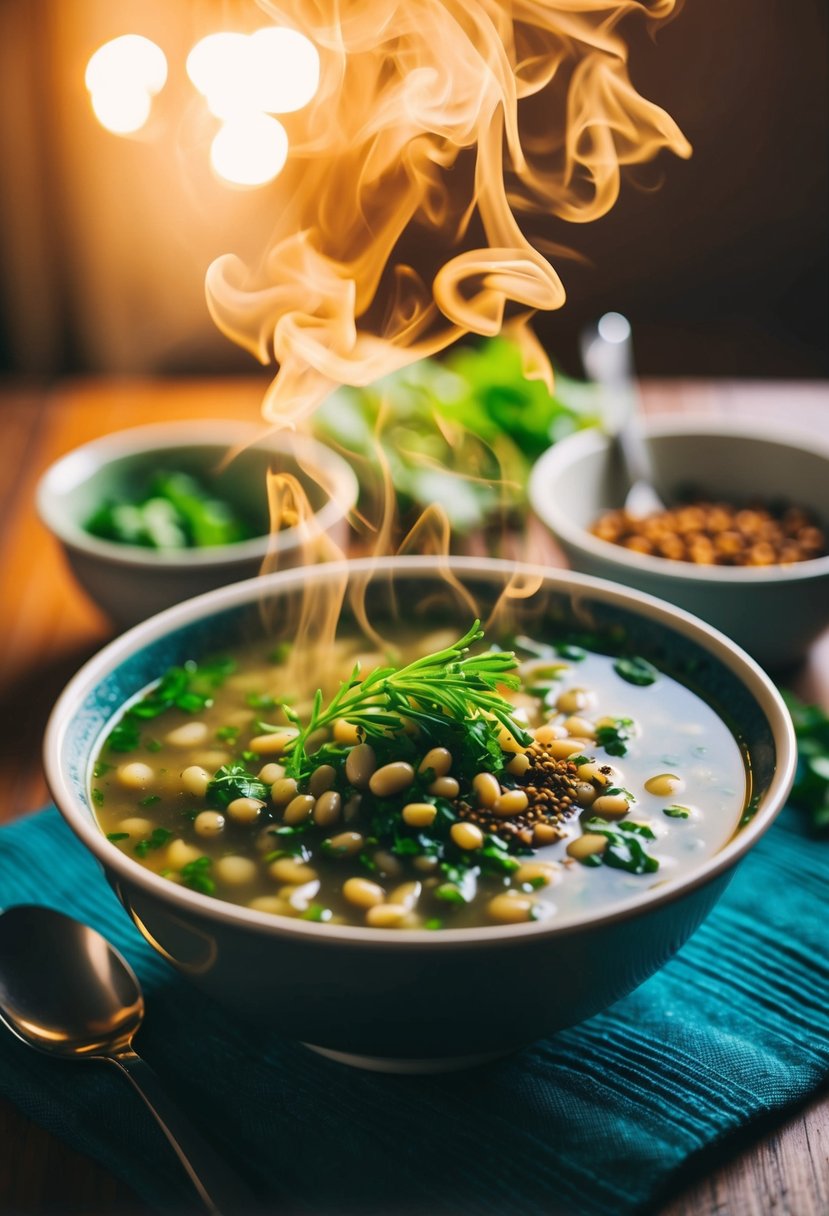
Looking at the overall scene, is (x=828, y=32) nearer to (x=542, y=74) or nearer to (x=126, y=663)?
(x=542, y=74)

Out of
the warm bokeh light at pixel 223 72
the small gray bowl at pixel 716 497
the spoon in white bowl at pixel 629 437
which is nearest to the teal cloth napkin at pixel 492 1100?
the small gray bowl at pixel 716 497

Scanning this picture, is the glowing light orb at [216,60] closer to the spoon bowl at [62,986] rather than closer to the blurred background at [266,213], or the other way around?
the blurred background at [266,213]

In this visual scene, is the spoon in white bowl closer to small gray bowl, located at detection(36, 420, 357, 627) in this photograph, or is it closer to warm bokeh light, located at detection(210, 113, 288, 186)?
small gray bowl, located at detection(36, 420, 357, 627)

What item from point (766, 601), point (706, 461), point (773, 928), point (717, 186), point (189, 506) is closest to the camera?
point (773, 928)

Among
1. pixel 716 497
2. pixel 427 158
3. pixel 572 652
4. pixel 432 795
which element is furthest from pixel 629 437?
pixel 432 795

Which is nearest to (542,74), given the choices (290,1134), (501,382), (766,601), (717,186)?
(717,186)

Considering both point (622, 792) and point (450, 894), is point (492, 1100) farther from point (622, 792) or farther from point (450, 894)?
point (622, 792)
